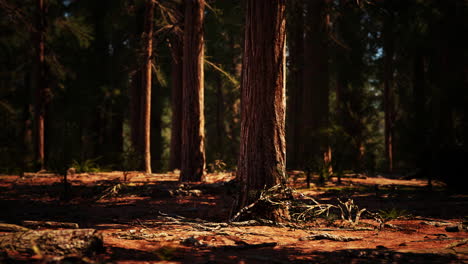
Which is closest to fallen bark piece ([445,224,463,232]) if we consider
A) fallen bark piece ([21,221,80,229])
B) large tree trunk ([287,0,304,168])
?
fallen bark piece ([21,221,80,229])

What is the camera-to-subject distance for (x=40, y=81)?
13.8 metres

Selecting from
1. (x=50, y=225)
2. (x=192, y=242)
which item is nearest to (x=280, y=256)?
(x=192, y=242)

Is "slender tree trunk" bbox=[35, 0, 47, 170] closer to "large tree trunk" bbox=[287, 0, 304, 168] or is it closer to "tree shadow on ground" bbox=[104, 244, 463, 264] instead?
"large tree trunk" bbox=[287, 0, 304, 168]

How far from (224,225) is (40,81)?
1157 cm

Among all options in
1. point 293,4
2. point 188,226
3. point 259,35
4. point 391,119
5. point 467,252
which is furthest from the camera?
point 391,119

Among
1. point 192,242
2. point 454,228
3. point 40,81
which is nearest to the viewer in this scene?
point 192,242

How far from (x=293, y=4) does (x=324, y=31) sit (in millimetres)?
3811

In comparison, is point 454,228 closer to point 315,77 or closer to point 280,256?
point 280,256

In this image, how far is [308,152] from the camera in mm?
13727

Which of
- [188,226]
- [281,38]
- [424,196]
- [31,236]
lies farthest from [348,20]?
[31,236]

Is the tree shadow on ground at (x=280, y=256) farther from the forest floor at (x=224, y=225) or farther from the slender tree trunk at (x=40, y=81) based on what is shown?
the slender tree trunk at (x=40, y=81)

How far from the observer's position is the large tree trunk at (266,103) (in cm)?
574

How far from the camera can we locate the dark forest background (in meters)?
9.68

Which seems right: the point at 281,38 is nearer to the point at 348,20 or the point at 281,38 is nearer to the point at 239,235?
the point at 239,235
